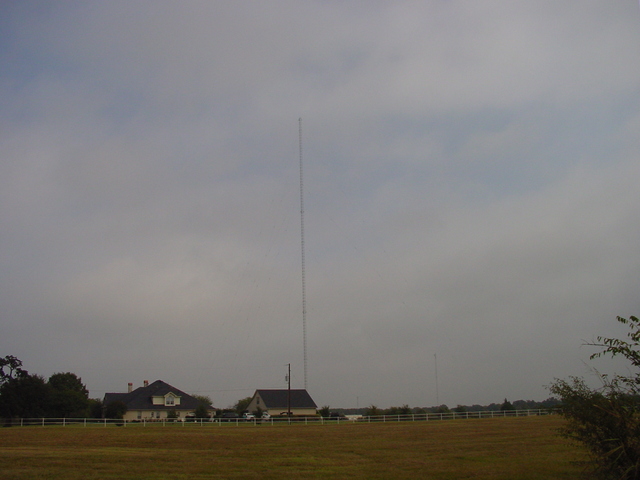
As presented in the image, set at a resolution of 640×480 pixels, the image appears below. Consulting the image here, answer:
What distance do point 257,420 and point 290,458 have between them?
42.9m

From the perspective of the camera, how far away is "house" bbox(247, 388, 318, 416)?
301ft

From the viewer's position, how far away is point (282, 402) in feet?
310

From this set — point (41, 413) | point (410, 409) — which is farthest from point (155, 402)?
point (410, 409)

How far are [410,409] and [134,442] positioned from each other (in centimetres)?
4925

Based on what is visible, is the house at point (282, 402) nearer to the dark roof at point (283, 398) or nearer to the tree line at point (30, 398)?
the dark roof at point (283, 398)

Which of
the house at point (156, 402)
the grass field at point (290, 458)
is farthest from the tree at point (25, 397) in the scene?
the grass field at point (290, 458)

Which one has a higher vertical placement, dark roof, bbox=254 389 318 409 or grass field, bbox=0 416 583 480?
grass field, bbox=0 416 583 480

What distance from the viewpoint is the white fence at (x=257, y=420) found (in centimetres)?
5600

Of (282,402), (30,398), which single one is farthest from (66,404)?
(282,402)

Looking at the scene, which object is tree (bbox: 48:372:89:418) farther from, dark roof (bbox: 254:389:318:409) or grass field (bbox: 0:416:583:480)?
dark roof (bbox: 254:389:318:409)

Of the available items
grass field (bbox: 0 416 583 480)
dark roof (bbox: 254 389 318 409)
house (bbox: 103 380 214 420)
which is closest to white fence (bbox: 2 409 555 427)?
house (bbox: 103 380 214 420)

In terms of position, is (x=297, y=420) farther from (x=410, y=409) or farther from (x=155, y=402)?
(x=155, y=402)

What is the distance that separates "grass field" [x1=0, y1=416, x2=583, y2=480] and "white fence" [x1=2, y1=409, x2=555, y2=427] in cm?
2134

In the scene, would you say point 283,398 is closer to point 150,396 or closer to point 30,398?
point 150,396
